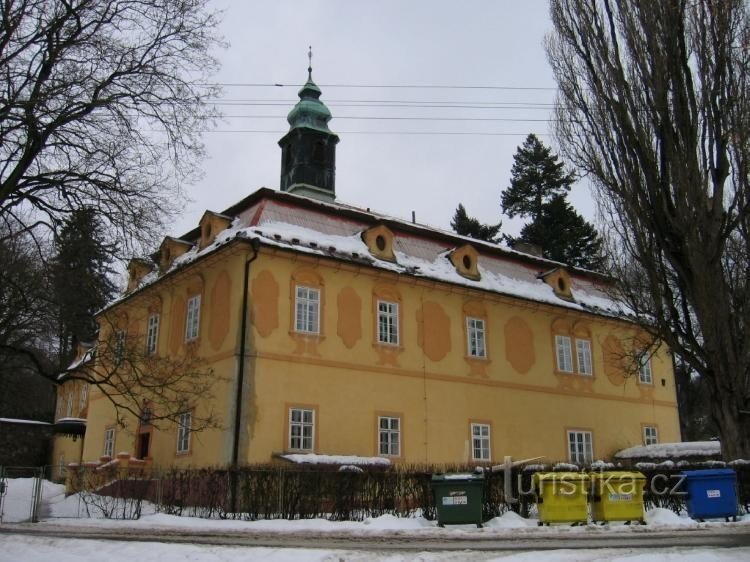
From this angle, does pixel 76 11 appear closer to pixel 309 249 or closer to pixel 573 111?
pixel 309 249

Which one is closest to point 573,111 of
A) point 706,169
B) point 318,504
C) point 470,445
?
point 706,169

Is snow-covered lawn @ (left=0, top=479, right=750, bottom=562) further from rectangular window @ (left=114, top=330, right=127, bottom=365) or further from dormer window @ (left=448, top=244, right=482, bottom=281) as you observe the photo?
dormer window @ (left=448, top=244, right=482, bottom=281)

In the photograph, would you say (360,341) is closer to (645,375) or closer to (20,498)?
(20,498)

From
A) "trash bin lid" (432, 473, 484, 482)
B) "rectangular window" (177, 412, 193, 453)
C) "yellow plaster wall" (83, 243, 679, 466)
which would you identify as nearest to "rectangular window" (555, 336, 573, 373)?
"yellow plaster wall" (83, 243, 679, 466)

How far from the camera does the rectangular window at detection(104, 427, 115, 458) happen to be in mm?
26636

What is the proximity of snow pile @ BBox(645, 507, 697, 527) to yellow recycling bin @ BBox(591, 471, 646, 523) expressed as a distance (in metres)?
0.51

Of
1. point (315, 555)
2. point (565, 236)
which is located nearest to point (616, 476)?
point (315, 555)

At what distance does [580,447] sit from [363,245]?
1131cm

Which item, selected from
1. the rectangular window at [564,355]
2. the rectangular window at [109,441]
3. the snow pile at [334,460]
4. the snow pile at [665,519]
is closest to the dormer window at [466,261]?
the rectangular window at [564,355]

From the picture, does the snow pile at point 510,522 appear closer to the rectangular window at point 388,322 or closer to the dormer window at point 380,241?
the rectangular window at point 388,322

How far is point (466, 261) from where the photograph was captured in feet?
84.7

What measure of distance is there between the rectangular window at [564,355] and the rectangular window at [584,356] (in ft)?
1.68

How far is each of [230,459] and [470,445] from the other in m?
8.20

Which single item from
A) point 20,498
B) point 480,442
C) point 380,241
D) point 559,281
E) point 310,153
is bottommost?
point 20,498
